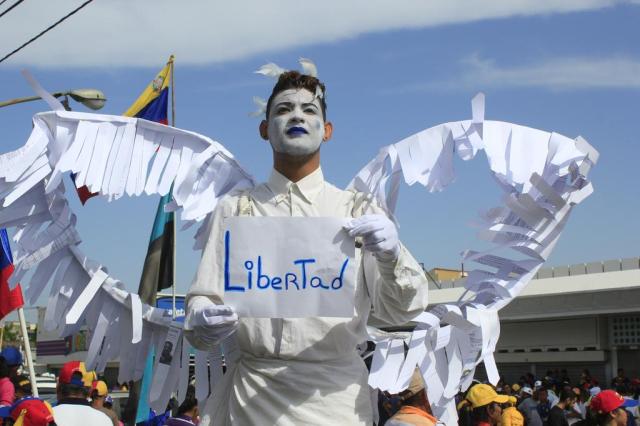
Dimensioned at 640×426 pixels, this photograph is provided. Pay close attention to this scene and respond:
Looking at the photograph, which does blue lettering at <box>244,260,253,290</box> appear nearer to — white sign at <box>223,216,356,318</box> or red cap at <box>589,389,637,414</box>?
white sign at <box>223,216,356,318</box>

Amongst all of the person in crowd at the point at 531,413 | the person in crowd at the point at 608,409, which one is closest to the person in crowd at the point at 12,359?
the person in crowd at the point at 608,409

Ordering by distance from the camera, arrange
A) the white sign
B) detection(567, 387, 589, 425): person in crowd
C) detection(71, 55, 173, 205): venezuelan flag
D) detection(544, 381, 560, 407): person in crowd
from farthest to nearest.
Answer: detection(544, 381, 560, 407): person in crowd < detection(567, 387, 589, 425): person in crowd < detection(71, 55, 173, 205): venezuelan flag < the white sign

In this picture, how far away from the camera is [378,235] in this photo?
2.94 metres

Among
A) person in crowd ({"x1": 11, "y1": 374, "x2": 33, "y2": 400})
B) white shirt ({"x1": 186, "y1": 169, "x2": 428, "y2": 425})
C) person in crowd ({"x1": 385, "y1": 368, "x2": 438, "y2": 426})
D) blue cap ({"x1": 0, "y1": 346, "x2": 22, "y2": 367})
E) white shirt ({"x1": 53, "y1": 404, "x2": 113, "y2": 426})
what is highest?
white shirt ({"x1": 186, "y1": 169, "x2": 428, "y2": 425})

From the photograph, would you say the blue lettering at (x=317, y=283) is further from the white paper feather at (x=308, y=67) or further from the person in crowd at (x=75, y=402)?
the person in crowd at (x=75, y=402)

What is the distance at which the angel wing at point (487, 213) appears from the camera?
135 inches

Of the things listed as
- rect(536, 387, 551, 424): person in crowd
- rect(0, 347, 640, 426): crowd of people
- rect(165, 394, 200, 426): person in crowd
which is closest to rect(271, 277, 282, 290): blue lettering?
A: rect(0, 347, 640, 426): crowd of people

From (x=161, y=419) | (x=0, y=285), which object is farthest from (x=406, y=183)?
(x=161, y=419)

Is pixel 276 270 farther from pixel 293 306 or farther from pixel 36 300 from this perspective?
pixel 36 300

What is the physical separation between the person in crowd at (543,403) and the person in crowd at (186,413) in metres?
6.36

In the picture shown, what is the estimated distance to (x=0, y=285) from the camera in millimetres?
6594

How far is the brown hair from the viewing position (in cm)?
349

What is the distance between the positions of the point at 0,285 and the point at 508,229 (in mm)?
4182

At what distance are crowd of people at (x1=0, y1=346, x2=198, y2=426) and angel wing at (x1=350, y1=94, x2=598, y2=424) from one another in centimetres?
190
